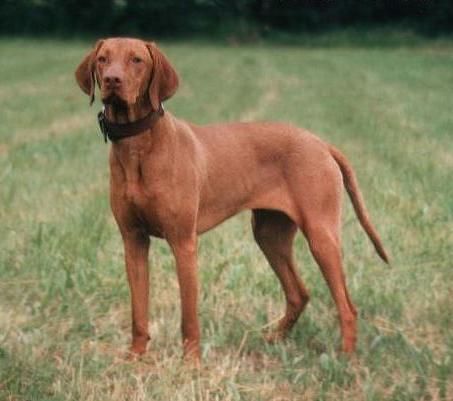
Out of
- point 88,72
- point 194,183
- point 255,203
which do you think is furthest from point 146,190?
point 255,203

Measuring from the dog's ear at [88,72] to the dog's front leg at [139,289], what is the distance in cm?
83

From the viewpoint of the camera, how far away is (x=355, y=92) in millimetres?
19828

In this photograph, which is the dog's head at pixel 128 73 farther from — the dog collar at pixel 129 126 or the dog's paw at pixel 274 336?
the dog's paw at pixel 274 336

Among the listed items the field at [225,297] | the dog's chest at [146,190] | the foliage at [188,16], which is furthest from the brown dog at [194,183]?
the foliage at [188,16]

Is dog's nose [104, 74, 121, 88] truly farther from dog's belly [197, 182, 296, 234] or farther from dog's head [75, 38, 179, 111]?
dog's belly [197, 182, 296, 234]

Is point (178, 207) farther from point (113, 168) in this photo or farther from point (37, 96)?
point (37, 96)

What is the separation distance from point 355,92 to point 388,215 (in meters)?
12.6

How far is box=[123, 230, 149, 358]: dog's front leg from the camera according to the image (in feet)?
15.6

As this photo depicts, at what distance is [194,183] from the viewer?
182 inches

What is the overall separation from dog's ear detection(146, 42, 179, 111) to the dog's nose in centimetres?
27

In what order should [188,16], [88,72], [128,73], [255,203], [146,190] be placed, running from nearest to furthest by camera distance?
1. [128,73]
2. [146,190]
3. [88,72]
4. [255,203]
5. [188,16]

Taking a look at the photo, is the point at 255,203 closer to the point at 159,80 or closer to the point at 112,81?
the point at 159,80

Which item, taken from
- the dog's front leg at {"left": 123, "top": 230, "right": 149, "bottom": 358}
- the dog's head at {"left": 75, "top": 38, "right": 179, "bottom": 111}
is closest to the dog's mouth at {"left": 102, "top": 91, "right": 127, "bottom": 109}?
the dog's head at {"left": 75, "top": 38, "right": 179, "bottom": 111}

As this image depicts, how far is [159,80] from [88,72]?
15.6 inches
